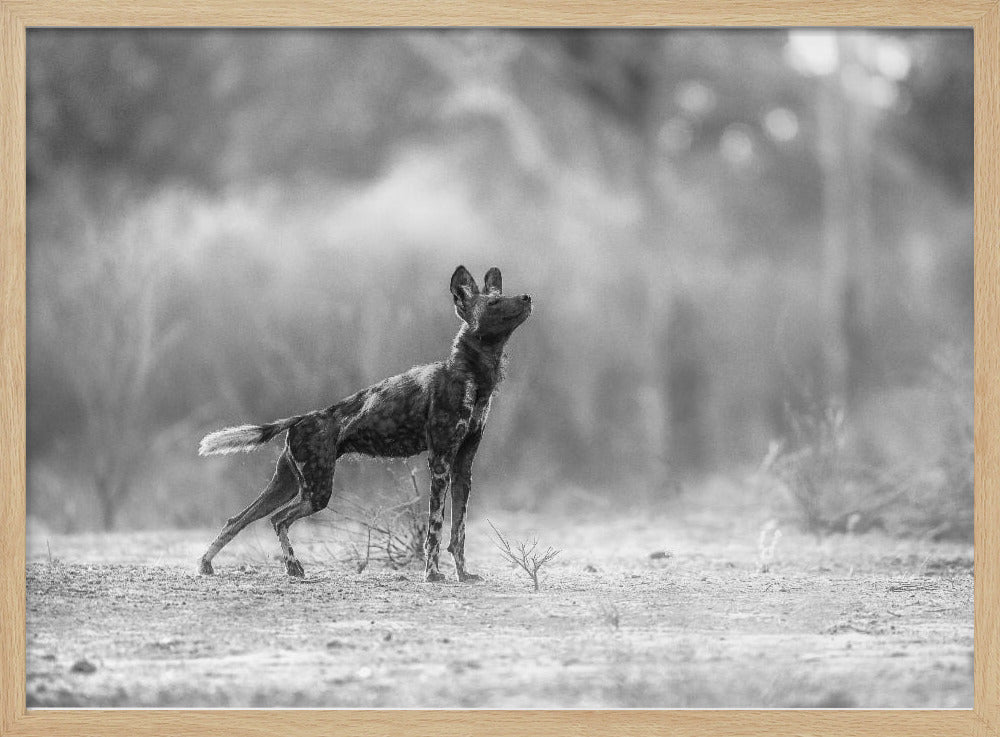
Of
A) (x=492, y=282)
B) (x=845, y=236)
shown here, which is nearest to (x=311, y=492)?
(x=492, y=282)

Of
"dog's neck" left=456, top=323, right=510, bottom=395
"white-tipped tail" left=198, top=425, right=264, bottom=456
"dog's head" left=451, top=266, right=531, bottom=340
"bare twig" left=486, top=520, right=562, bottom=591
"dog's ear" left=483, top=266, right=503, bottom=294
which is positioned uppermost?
→ "dog's ear" left=483, top=266, right=503, bottom=294

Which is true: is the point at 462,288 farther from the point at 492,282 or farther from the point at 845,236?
the point at 845,236

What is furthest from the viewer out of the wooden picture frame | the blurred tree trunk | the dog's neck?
the blurred tree trunk

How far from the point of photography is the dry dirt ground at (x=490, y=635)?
18.1ft

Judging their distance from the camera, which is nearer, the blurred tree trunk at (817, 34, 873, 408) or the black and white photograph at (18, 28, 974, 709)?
the black and white photograph at (18, 28, 974, 709)

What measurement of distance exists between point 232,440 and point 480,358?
53.3 inches

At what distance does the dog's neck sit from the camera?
21.5ft

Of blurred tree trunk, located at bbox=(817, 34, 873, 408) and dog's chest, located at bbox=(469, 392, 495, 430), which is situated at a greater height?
blurred tree trunk, located at bbox=(817, 34, 873, 408)

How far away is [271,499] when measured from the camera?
659 centimetres

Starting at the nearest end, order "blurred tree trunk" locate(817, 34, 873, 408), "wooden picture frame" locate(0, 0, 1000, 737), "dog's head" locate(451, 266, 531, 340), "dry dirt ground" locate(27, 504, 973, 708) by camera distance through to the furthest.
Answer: "dry dirt ground" locate(27, 504, 973, 708)
"wooden picture frame" locate(0, 0, 1000, 737)
"dog's head" locate(451, 266, 531, 340)
"blurred tree trunk" locate(817, 34, 873, 408)

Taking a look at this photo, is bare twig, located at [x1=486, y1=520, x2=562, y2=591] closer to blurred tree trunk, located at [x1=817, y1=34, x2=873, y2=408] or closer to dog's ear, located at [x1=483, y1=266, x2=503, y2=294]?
dog's ear, located at [x1=483, y1=266, x2=503, y2=294]

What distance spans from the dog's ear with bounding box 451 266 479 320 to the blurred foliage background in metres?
0.92

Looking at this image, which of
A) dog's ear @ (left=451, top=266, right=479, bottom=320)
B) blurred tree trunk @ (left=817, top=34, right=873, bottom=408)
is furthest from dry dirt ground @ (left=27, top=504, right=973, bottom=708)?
blurred tree trunk @ (left=817, top=34, right=873, bottom=408)

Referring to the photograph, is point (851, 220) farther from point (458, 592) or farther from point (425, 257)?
point (458, 592)
